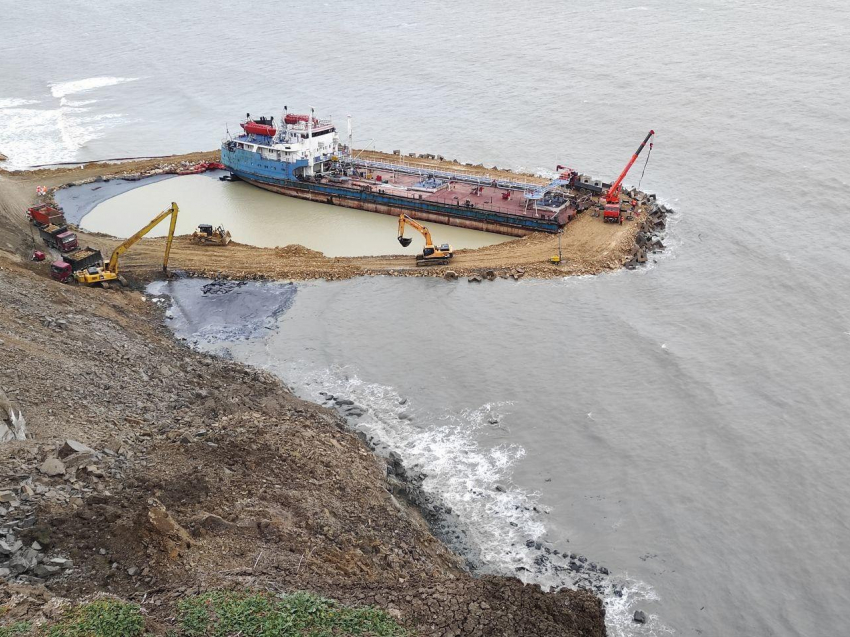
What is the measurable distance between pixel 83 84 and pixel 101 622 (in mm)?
94610

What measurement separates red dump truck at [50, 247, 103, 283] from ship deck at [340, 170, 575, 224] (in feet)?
66.5

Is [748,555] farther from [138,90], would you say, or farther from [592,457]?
[138,90]

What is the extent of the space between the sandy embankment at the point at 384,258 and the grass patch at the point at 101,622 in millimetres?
29513

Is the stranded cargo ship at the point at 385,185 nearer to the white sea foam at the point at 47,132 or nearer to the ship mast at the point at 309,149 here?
the ship mast at the point at 309,149

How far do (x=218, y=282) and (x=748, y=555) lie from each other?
3268 cm

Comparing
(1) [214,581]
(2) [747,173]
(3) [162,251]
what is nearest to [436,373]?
(1) [214,581]

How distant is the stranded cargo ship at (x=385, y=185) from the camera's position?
50.6 meters

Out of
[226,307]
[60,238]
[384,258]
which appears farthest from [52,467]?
[384,258]

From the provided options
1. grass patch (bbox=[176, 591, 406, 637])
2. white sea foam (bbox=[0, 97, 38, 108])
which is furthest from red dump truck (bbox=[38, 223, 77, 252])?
white sea foam (bbox=[0, 97, 38, 108])

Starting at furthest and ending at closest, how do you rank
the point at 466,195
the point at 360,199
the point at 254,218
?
the point at 360,199 < the point at 254,218 < the point at 466,195

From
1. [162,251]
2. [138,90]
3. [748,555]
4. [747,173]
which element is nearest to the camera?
[748,555]

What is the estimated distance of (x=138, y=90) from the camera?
294 feet

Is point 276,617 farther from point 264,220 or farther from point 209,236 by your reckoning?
point 264,220

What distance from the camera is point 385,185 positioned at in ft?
184
